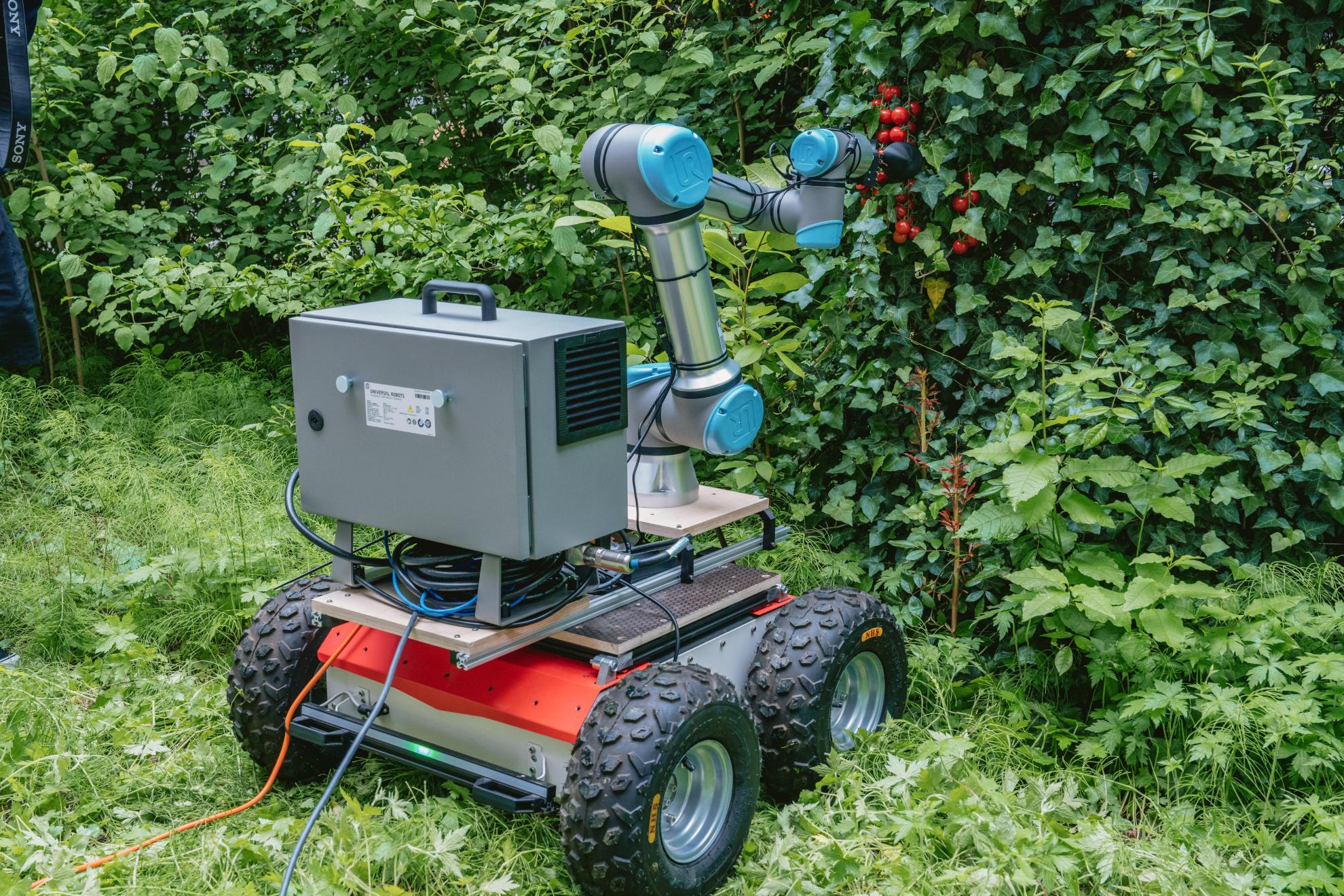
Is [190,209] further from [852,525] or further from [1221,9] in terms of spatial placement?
[1221,9]

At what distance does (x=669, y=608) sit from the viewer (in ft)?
8.43

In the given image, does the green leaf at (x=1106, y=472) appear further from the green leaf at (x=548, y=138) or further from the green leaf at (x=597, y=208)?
the green leaf at (x=548, y=138)

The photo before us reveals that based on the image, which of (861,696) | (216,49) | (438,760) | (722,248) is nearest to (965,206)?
(722,248)

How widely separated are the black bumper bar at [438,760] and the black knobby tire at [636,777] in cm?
9

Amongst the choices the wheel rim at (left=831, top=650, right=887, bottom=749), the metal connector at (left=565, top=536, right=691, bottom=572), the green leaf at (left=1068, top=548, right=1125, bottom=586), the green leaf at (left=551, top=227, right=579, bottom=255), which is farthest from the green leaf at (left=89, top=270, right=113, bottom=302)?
the green leaf at (left=1068, top=548, right=1125, bottom=586)

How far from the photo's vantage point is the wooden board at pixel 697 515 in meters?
2.71

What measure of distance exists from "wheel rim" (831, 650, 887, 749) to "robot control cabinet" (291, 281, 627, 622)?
0.84 meters

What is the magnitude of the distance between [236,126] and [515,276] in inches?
58.0

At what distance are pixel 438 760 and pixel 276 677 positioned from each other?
1.61 ft

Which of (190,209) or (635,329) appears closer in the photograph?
(635,329)

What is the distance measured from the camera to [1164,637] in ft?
8.95

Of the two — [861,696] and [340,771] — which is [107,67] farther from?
[861,696]

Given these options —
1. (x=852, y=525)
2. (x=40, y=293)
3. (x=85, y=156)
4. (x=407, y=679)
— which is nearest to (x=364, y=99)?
(x=85, y=156)

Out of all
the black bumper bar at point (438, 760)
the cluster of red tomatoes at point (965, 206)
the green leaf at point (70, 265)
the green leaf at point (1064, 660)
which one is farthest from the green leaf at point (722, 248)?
the green leaf at point (70, 265)
